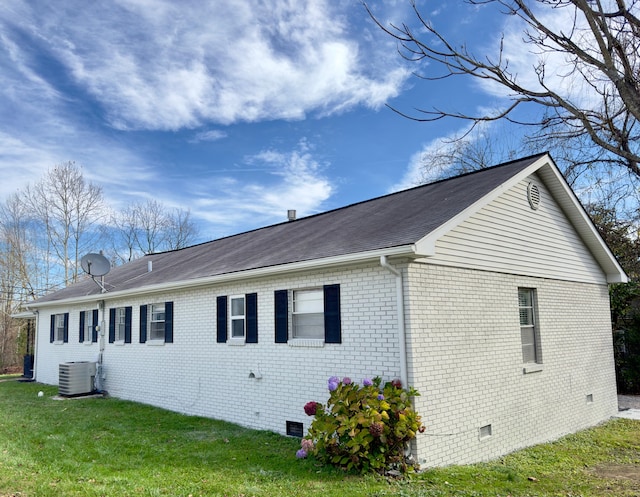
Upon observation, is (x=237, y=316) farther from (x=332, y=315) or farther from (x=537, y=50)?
(x=537, y=50)

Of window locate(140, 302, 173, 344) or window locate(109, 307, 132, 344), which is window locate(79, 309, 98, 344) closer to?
window locate(109, 307, 132, 344)

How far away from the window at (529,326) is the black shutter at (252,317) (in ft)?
16.8

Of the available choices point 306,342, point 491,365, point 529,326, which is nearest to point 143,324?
point 306,342

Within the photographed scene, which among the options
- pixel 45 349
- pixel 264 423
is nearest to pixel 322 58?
pixel 264 423

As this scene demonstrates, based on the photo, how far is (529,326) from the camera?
1007 centimetres

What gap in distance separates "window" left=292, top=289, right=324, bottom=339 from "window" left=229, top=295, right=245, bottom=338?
1553mm

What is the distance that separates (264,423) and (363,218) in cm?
433

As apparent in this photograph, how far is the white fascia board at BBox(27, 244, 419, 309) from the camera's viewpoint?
700 centimetres

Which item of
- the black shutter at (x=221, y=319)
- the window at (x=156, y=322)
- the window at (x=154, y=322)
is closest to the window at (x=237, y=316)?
the black shutter at (x=221, y=319)

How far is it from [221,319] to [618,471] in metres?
7.33

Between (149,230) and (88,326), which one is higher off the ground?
(149,230)

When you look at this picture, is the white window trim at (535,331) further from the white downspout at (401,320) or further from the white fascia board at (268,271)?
the white fascia board at (268,271)

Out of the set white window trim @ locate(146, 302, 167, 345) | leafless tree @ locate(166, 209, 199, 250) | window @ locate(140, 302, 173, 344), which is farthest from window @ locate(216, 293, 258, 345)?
leafless tree @ locate(166, 209, 199, 250)

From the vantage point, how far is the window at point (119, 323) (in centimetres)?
1359
